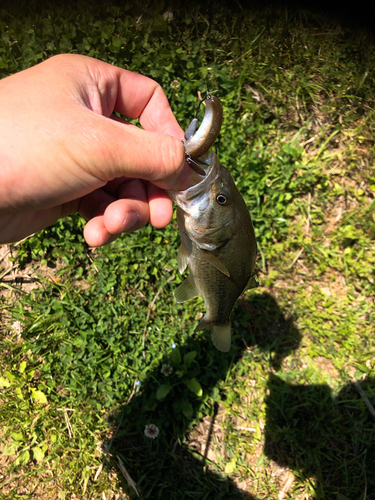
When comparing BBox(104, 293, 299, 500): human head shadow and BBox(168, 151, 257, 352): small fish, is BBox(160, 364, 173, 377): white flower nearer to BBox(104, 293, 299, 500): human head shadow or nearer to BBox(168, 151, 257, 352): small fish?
BBox(104, 293, 299, 500): human head shadow

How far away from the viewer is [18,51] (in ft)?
12.3

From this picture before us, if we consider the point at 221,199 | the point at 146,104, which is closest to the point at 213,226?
the point at 221,199

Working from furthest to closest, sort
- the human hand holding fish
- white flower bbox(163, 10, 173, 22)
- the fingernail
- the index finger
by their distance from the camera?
white flower bbox(163, 10, 173, 22) < the index finger < the fingernail < the human hand holding fish

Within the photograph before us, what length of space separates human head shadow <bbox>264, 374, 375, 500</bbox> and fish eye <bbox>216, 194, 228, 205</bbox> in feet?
8.40

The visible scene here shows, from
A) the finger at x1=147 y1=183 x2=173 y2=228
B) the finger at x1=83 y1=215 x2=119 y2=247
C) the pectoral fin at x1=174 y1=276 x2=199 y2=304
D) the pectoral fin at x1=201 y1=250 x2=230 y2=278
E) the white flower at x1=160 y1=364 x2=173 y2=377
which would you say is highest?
the finger at x1=147 y1=183 x2=173 y2=228

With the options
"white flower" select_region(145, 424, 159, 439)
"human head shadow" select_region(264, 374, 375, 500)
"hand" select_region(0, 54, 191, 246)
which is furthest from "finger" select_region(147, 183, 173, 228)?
"human head shadow" select_region(264, 374, 375, 500)

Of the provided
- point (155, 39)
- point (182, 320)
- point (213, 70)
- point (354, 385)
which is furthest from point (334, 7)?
point (354, 385)

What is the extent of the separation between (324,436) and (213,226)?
3057 mm

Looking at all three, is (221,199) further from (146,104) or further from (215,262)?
(146,104)

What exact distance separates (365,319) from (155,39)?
442 centimetres

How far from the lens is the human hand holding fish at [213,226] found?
2.04m

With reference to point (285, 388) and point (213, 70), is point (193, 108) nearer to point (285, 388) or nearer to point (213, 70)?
point (213, 70)

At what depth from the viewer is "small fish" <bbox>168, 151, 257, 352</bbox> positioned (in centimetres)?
213

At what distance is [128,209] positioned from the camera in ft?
7.23
